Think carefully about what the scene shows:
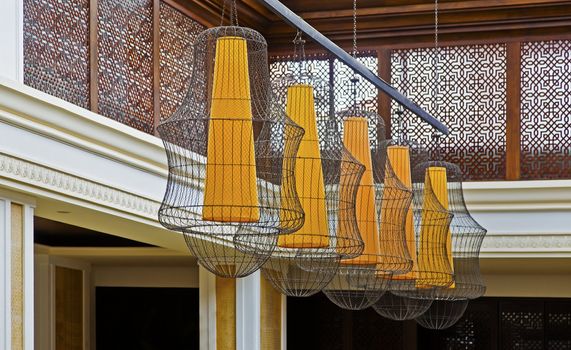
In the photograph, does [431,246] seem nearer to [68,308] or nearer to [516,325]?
[516,325]

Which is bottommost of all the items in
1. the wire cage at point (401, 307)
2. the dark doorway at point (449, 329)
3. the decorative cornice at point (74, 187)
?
the dark doorway at point (449, 329)

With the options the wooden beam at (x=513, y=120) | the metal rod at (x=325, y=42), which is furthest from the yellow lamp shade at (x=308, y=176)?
the wooden beam at (x=513, y=120)

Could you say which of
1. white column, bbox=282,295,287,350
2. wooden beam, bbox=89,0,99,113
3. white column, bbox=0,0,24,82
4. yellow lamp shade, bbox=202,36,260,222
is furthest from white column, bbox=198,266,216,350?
yellow lamp shade, bbox=202,36,260,222

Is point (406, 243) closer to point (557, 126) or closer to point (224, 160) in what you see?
point (224, 160)

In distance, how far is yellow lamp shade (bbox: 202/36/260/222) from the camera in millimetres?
4094

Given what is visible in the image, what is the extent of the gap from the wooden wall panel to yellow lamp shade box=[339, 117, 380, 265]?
6.29 metres

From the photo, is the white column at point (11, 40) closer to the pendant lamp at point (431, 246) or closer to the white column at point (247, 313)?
the pendant lamp at point (431, 246)

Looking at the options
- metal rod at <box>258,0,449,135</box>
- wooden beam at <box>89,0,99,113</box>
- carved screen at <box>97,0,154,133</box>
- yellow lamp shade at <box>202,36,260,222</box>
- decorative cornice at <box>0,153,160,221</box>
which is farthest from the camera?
carved screen at <box>97,0,154,133</box>

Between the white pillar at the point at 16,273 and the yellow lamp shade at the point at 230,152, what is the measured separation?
2.35m

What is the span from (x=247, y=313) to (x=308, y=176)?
537 cm

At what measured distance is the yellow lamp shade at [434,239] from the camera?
6.86m

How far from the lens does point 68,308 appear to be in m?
11.8

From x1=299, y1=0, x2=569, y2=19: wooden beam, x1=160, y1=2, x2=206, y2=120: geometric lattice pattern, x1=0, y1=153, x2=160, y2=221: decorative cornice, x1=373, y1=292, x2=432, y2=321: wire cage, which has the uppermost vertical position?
x1=299, y1=0, x2=569, y2=19: wooden beam

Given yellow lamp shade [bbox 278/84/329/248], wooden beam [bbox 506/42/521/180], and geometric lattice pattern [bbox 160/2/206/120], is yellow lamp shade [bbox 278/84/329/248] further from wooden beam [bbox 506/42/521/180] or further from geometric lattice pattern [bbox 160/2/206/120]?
wooden beam [bbox 506/42/521/180]
